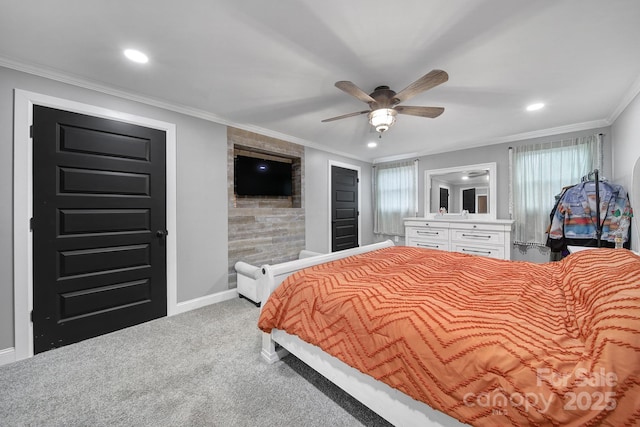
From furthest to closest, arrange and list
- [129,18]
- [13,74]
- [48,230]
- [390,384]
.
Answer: [48,230], [13,74], [129,18], [390,384]

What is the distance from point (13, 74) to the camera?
6.17 feet

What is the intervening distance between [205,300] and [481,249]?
4.03 metres

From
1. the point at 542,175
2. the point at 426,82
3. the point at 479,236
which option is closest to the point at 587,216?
the point at 542,175

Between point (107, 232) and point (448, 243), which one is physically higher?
point (107, 232)

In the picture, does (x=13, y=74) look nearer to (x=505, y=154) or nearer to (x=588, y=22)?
(x=588, y=22)

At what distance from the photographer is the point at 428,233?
427 centimetres

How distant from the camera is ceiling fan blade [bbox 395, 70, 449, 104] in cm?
162

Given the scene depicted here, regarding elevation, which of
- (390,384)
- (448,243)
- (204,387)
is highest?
(448,243)

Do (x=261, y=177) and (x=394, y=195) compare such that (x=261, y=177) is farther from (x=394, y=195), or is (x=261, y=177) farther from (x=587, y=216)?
(x=587, y=216)

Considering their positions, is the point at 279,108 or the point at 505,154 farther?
the point at 505,154

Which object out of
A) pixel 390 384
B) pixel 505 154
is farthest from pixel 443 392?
pixel 505 154

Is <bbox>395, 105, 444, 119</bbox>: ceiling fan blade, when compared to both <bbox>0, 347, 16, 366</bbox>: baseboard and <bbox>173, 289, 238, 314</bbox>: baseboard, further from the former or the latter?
<bbox>0, 347, 16, 366</bbox>: baseboard

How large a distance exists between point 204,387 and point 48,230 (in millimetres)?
1869

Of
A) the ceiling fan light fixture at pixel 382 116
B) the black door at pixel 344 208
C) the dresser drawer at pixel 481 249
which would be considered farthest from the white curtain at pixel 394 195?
the ceiling fan light fixture at pixel 382 116
